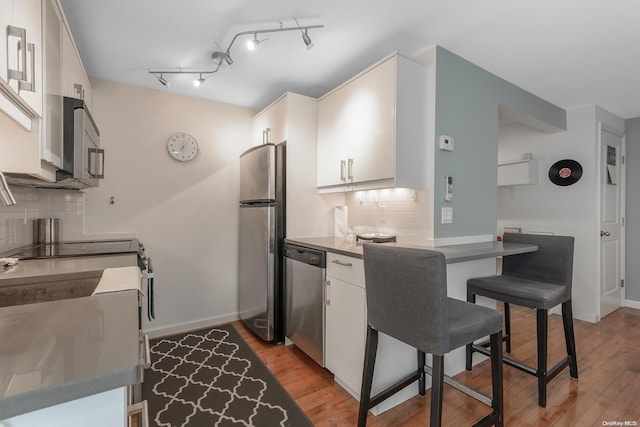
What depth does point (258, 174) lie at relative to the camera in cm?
278

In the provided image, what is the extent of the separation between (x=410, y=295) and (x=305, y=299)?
46.6 inches

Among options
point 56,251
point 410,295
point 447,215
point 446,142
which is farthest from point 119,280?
point 446,142

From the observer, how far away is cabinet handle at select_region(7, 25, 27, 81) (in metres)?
0.96

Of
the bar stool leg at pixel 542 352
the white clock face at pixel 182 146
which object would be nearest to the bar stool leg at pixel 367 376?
the bar stool leg at pixel 542 352

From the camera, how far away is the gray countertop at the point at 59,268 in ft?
4.32

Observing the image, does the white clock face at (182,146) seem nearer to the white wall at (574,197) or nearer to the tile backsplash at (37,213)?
the tile backsplash at (37,213)

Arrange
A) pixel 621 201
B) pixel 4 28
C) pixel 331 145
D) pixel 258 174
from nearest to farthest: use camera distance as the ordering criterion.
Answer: pixel 4 28, pixel 331 145, pixel 258 174, pixel 621 201

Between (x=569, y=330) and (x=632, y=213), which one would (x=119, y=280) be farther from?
(x=632, y=213)

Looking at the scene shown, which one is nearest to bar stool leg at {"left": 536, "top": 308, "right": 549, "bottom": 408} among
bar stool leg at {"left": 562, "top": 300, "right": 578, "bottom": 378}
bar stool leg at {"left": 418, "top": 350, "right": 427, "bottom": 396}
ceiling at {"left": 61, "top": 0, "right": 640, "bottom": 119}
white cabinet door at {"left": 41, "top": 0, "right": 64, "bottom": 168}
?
bar stool leg at {"left": 562, "top": 300, "right": 578, "bottom": 378}

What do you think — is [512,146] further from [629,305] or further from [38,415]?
[38,415]

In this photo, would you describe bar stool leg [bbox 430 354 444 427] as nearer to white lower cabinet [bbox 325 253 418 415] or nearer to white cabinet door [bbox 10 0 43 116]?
white lower cabinet [bbox 325 253 418 415]

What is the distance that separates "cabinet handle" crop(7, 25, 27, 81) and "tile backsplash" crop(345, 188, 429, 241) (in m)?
2.16

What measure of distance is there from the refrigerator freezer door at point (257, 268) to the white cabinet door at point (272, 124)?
2.33 ft

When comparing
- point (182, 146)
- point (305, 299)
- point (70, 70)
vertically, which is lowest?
point (305, 299)
